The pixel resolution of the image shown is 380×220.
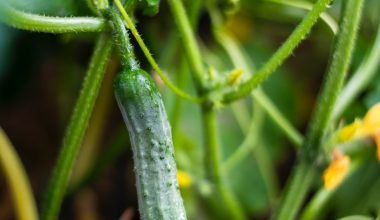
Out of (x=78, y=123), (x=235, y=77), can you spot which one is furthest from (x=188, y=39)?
(x=78, y=123)

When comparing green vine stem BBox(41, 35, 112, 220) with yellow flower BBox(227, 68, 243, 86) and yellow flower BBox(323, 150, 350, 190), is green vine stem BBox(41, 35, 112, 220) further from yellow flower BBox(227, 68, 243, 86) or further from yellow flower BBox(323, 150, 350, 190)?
yellow flower BBox(323, 150, 350, 190)

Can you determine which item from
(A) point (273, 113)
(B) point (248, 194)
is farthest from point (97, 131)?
(A) point (273, 113)

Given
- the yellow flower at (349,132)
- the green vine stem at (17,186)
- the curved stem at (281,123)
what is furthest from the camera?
the green vine stem at (17,186)

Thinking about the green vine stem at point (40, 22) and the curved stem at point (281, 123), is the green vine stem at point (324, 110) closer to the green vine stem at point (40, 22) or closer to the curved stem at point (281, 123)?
the curved stem at point (281, 123)

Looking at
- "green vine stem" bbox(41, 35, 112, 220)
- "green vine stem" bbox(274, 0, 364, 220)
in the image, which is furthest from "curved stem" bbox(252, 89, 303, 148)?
"green vine stem" bbox(41, 35, 112, 220)

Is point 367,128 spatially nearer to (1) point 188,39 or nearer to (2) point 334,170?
(2) point 334,170

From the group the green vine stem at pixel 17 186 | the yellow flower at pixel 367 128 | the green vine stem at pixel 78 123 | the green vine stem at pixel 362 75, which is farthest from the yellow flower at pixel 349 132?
A: the green vine stem at pixel 17 186
